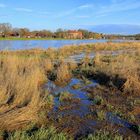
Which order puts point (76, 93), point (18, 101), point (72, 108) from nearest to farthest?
point (18, 101) → point (72, 108) → point (76, 93)

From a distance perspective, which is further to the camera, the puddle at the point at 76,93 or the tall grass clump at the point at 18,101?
the puddle at the point at 76,93

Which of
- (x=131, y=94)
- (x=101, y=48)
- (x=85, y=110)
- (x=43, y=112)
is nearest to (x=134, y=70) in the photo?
(x=131, y=94)

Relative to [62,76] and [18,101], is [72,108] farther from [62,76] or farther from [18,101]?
[62,76]

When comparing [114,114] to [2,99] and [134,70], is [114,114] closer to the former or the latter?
[2,99]

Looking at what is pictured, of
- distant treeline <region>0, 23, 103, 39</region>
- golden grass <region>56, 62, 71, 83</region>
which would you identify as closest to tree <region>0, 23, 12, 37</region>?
distant treeline <region>0, 23, 103, 39</region>

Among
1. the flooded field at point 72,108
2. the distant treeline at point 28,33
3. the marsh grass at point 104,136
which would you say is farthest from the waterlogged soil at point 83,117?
the distant treeline at point 28,33

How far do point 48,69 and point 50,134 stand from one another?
29.4 ft

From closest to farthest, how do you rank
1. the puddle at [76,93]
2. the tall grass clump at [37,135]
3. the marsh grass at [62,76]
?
1. the tall grass clump at [37,135]
2. the puddle at [76,93]
3. the marsh grass at [62,76]

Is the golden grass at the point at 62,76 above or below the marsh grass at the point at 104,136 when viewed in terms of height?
below

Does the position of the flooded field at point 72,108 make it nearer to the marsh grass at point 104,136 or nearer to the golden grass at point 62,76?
the marsh grass at point 104,136

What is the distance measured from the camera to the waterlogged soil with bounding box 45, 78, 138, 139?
6219mm

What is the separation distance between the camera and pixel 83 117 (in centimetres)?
711

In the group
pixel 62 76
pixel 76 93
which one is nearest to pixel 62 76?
pixel 62 76

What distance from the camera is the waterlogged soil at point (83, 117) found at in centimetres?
622
